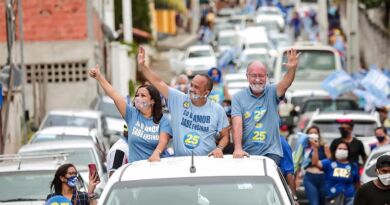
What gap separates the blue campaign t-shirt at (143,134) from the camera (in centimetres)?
1147

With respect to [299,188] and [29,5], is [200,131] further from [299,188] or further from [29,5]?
[29,5]

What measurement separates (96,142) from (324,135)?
394cm

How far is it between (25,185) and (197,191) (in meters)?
5.52

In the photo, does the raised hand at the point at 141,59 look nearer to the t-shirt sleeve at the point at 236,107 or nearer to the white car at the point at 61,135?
the t-shirt sleeve at the point at 236,107

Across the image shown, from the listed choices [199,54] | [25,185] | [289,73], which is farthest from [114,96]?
[199,54]

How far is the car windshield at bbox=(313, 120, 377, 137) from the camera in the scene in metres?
21.6

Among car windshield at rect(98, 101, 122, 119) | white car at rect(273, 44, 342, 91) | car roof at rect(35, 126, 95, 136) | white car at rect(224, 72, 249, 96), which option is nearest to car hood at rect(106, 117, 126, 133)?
car windshield at rect(98, 101, 122, 119)

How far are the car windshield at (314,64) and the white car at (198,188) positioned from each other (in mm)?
28150

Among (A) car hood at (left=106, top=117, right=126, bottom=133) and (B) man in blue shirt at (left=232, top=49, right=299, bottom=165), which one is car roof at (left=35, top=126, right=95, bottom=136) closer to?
(A) car hood at (left=106, top=117, right=126, bottom=133)

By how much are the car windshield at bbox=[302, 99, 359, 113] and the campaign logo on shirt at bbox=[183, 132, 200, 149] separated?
649 inches

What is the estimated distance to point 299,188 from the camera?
18625 millimetres

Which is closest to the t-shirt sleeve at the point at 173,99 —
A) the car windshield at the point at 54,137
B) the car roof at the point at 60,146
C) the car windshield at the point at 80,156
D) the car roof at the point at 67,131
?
the car windshield at the point at 80,156

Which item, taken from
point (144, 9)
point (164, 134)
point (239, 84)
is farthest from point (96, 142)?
point (144, 9)

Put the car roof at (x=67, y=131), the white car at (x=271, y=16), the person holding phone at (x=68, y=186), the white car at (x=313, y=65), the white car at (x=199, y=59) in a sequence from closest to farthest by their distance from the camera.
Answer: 1. the person holding phone at (x=68, y=186)
2. the car roof at (x=67, y=131)
3. the white car at (x=313, y=65)
4. the white car at (x=199, y=59)
5. the white car at (x=271, y=16)
